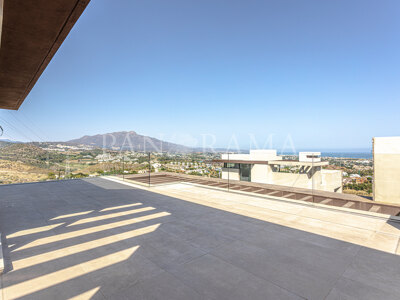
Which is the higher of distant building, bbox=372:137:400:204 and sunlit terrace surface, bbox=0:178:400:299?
distant building, bbox=372:137:400:204

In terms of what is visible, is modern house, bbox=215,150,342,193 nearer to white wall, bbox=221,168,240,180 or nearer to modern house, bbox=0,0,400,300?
white wall, bbox=221,168,240,180

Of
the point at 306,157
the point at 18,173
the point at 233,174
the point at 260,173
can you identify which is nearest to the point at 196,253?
the point at 306,157

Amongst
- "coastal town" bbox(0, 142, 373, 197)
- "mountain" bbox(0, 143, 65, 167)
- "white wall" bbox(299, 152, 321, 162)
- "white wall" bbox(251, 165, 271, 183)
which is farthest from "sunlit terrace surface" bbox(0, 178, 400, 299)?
"mountain" bbox(0, 143, 65, 167)

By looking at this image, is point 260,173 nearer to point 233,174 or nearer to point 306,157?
point 233,174

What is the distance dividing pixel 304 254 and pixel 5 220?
519 centimetres

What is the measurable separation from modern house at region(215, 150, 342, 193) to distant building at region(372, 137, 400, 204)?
3.91 feet

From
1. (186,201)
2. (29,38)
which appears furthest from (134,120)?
(29,38)

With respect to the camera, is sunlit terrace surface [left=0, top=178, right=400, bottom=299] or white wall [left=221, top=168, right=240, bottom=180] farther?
white wall [left=221, top=168, right=240, bottom=180]

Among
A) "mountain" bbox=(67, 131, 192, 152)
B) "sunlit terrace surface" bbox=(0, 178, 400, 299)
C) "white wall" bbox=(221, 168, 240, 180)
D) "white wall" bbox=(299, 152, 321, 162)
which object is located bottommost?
"sunlit terrace surface" bbox=(0, 178, 400, 299)

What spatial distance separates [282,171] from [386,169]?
123 inches

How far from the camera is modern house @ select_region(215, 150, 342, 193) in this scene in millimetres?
6086

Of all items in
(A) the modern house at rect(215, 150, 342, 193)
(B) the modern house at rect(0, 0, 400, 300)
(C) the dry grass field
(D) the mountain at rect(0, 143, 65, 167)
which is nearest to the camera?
(B) the modern house at rect(0, 0, 400, 300)

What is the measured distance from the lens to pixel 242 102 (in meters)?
30.9

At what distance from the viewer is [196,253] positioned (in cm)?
247
